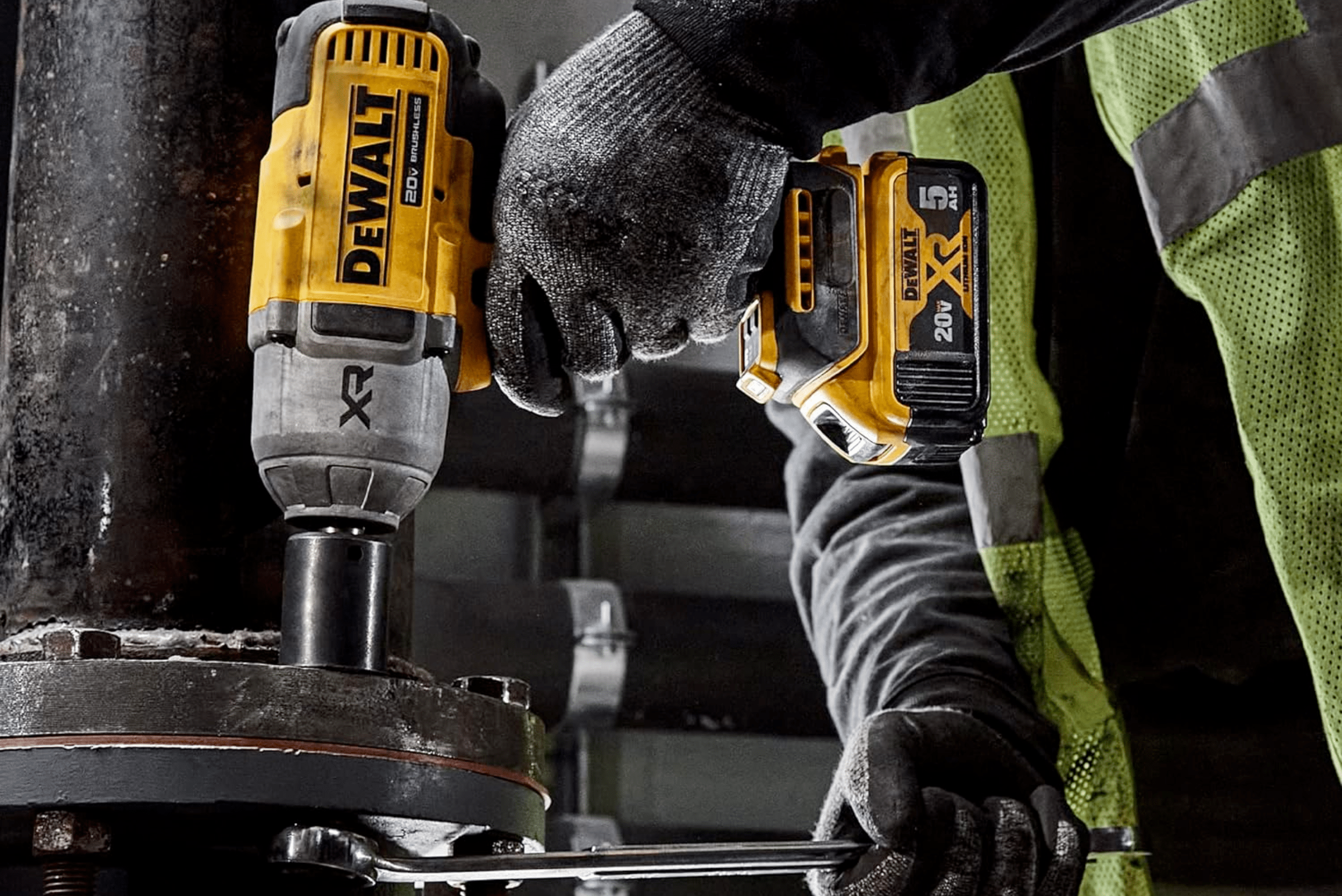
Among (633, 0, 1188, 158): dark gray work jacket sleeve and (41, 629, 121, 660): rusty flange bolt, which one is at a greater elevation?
(633, 0, 1188, 158): dark gray work jacket sleeve

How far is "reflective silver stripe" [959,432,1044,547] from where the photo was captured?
1405mm

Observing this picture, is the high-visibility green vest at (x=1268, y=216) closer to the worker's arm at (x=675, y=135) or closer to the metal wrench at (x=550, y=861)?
the worker's arm at (x=675, y=135)

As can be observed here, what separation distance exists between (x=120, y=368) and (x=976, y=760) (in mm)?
762

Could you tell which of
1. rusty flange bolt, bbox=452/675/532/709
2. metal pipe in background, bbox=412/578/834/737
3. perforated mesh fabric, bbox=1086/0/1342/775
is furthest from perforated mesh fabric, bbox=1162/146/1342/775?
metal pipe in background, bbox=412/578/834/737

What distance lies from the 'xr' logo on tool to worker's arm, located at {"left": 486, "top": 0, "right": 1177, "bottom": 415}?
0.36 feet

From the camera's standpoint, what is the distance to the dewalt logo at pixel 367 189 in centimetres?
92

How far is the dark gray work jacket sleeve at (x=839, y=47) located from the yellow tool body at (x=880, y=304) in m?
0.07

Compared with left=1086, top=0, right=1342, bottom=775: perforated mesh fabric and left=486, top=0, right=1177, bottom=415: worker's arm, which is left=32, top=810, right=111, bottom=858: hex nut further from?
left=1086, top=0, right=1342, bottom=775: perforated mesh fabric

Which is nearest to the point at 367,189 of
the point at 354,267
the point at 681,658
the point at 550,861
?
Answer: the point at 354,267

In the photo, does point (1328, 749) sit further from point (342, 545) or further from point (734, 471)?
point (734, 471)

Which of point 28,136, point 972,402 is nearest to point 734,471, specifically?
point 972,402

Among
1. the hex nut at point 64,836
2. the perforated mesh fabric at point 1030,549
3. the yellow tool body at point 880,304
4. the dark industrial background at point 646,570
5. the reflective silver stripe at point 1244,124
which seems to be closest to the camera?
the hex nut at point 64,836

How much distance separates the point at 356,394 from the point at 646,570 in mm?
1904

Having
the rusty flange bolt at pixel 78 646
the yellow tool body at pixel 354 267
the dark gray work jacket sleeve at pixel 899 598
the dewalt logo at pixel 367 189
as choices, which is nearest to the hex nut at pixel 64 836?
the rusty flange bolt at pixel 78 646
